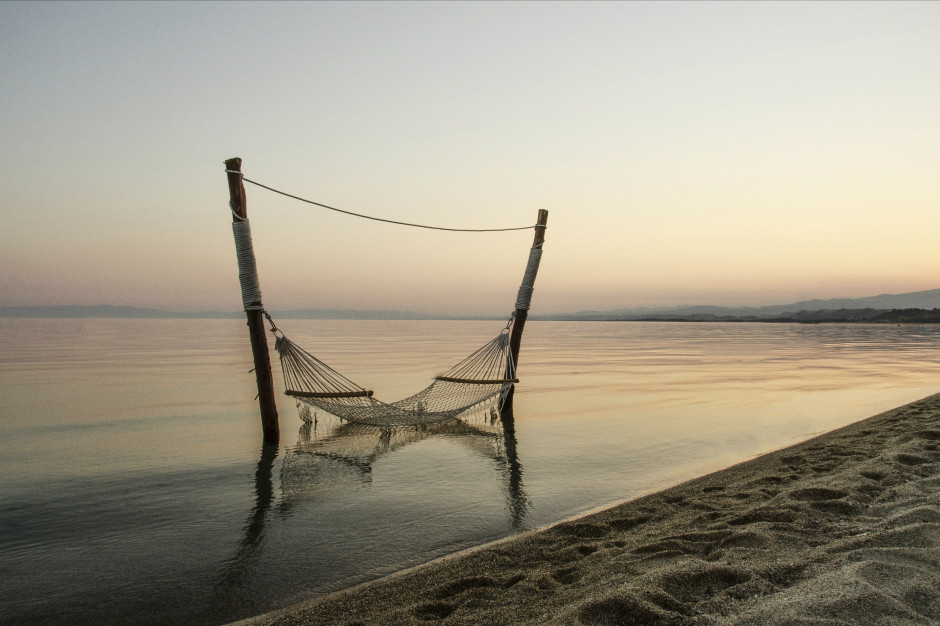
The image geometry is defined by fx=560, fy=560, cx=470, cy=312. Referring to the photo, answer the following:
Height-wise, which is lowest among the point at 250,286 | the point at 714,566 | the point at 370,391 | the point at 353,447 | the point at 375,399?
the point at 353,447

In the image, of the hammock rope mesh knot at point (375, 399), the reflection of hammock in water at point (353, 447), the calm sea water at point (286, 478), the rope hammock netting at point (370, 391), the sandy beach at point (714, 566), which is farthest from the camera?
the hammock rope mesh knot at point (375, 399)

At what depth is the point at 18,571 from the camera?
3436 millimetres

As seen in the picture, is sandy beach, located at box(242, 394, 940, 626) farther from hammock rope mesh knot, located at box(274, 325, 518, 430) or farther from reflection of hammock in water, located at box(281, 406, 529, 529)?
hammock rope mesh knot, located at box(274, 325, 518, 430)

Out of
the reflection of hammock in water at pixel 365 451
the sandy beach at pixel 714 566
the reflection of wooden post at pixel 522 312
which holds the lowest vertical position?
the reflection of hammock in water at pixel 365 451

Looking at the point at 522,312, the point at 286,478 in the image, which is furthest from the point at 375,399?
the point at 522,312

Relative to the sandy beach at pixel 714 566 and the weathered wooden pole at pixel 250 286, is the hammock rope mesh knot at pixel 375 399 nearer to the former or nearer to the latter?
the weathered wooden pole at pixel 250 286

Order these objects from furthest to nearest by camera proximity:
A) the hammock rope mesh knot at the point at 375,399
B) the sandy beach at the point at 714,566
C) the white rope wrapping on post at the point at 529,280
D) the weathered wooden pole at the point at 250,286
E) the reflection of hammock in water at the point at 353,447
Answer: the white rope wrapping on post at the point at 529,280 < the hammock rope mesh knot at the point at 375,399 < the weathered wooden pole at the point at 250,286 < the reflection of hammock in water at the point at 353,447 < the sandy beach at the point at 714,566

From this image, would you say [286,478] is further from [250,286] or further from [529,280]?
[529,280]

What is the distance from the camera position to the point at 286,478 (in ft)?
18.0

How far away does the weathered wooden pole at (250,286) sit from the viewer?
19.5ft

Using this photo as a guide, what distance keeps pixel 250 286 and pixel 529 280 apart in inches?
160

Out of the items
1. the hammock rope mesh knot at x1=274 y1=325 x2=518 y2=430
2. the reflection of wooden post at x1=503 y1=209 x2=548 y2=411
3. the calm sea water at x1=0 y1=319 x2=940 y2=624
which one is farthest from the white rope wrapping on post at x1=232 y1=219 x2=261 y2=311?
the reflection of wooden post at x1=503 y1=209 x2=548 y2=411

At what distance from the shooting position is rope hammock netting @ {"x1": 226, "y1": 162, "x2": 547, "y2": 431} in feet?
20.3

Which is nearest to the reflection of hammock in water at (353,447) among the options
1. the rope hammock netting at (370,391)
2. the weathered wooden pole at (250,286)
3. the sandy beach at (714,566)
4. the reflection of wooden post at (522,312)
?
the rope hammock netting at (370,391)
